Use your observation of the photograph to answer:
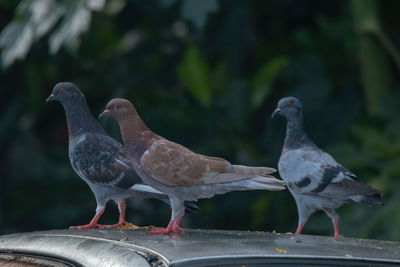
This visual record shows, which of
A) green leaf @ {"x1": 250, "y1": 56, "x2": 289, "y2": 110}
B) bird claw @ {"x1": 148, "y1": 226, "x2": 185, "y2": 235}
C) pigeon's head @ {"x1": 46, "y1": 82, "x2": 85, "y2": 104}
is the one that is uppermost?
green leaf @ {"x1": 250, "y1": 56, "x2": 289, "y2": 110}

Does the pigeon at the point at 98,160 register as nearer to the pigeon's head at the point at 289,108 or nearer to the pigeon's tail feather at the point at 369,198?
the pigeon's head at the point at 289,108

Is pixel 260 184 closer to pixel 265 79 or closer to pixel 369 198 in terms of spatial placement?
pixel 369 198

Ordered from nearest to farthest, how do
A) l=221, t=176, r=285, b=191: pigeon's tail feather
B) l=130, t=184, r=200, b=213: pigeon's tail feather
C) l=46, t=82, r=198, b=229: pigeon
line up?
l=221, t=176, r=285, b=191: pigeon's tail feather → l=130, t=184, r=200, b=213: pigeon's tail feather → l=46, t=82, r=198, b=229: pigeon

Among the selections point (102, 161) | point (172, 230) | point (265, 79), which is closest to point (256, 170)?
point (172, 230)

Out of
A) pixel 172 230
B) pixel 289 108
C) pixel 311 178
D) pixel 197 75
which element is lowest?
pixel 172 230

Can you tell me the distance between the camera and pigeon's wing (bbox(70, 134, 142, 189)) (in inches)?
152

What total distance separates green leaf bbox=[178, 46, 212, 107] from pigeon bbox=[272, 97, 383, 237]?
13.6ft

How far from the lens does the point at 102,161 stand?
3.90 m

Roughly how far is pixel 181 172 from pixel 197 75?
15.7 feet

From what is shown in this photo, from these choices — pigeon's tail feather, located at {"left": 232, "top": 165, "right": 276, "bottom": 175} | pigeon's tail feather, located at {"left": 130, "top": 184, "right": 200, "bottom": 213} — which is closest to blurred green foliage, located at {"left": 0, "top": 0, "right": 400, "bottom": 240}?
pigeon's tail feather, located at {"left": 130, "top": 184, "right": 200, "bottom": 213}

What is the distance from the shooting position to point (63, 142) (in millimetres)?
10516

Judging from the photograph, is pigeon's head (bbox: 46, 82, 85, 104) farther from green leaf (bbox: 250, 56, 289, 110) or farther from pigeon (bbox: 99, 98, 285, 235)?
green leaf (bbox: 250, 56, 289, 110)

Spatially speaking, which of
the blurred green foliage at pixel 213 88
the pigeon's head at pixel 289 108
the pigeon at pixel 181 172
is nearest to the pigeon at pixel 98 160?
the pigeon at pixel 181 172

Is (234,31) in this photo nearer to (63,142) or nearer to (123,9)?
(123,9)
